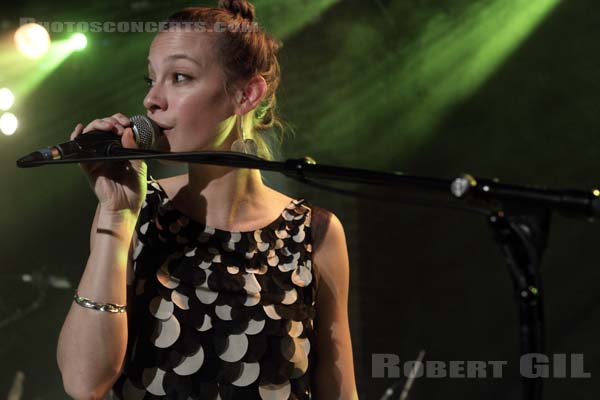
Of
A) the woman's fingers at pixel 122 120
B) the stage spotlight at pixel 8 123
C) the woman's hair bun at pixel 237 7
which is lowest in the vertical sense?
the woman's fingers at pixel 122 120

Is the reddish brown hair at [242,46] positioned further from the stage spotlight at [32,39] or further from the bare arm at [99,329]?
the stage spotlight at [32,39]

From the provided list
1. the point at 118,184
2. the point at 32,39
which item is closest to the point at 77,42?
the point at 32,39

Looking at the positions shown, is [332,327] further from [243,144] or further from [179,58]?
[179,58]

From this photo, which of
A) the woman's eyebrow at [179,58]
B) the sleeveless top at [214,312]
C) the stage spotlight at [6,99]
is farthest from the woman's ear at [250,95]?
the stage spotlight at [6,99]

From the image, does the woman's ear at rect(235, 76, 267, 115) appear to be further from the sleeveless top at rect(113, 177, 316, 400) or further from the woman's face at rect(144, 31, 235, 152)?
the sleeveless top at rect(113, 177, 316, 400)

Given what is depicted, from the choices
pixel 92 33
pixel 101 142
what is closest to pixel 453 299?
pixel 92 33

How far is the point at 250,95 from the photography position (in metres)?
1.60

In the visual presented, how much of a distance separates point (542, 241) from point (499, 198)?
0.06 metres

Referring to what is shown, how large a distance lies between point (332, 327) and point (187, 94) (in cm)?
53

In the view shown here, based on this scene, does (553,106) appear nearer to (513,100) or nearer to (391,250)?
(513,100)

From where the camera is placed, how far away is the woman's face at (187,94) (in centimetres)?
140

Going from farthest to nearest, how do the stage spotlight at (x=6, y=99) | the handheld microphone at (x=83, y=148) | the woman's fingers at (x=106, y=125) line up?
the stage spotlight at (x=6, y=99) < the woman's fingers at (x=106, y=125) < the handheld microphone at (x=83, y=148)

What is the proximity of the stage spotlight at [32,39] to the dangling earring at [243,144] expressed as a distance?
1.99 metres

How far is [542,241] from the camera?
2.68 feet
